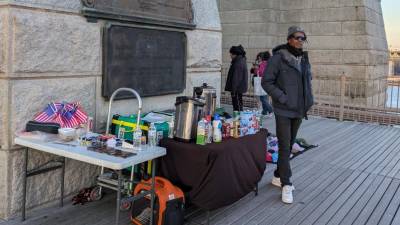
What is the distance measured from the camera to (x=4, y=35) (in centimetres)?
390

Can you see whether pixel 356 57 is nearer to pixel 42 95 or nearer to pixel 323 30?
pixel 323 30

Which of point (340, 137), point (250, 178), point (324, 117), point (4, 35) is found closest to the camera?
point (4, 35)

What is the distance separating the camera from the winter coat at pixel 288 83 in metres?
4.82

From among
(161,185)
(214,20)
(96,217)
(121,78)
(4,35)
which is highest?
(214,20)

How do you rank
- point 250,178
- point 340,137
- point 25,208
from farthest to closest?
point 340,137
point 250,178
point 25,208

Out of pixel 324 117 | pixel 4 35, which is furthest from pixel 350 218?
pixel 324 117

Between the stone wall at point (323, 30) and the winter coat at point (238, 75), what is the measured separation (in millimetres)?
4407

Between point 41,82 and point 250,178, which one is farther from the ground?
point 41,82

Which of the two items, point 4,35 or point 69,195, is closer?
point 4,35

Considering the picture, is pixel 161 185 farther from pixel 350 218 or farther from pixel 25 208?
pixel 350 218

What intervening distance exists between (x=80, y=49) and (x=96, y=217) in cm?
182

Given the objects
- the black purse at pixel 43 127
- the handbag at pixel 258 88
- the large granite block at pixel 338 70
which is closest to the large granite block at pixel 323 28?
the large granite block at pixel 338 70

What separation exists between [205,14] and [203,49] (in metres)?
0.55

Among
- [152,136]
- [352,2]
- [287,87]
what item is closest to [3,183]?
[152,136]
